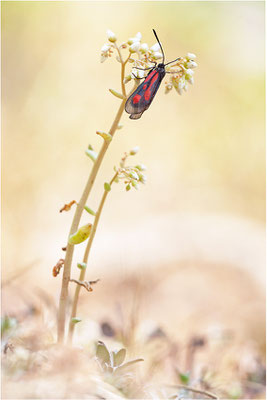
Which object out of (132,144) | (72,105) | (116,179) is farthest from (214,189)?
(116,179)

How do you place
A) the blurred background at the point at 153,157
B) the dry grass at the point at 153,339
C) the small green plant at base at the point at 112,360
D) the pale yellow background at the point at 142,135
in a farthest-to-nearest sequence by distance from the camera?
Result: the pale yellow background at the point at 142,135 < the blurred background at the point at 153,157 < the small green plant at base at the point at 112,360 < the dry grass at the point at 153,339

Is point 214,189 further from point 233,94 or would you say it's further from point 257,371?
point 257,371

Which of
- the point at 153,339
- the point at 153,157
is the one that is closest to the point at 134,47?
the point at 153,339

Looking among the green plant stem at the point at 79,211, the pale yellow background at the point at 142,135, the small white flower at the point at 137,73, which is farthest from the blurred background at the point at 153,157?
the small white flower at the point at 137,73

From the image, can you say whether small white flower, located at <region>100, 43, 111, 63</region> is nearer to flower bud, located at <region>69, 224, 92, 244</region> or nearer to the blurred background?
flower bud, located at <region>69, 224, 92, 244</region>

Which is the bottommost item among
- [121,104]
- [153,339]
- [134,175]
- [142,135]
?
[153,339]

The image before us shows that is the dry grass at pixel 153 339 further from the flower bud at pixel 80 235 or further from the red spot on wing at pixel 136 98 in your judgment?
the red spot on wing at pixel 136 98

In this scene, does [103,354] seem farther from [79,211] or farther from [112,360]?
[79,211]
